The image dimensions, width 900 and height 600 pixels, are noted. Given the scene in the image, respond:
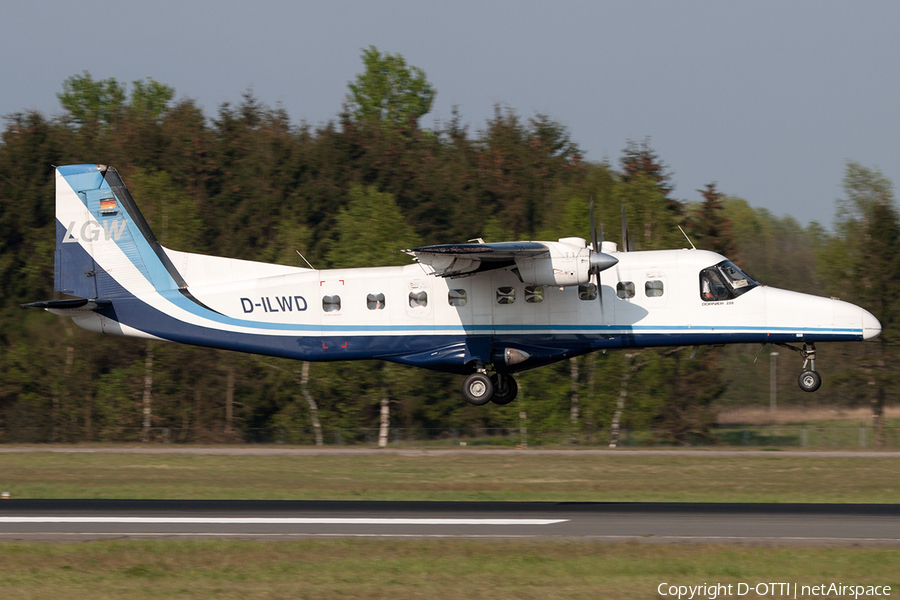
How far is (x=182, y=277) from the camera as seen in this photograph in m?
21.0

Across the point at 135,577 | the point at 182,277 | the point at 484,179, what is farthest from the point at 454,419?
the point at 135,577

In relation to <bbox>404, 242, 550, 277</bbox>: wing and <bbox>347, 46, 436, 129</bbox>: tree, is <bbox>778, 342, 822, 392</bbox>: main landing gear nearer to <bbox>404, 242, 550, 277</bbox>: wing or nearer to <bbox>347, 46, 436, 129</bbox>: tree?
<bbox>404, 242, 550, 277</bbox>: wing

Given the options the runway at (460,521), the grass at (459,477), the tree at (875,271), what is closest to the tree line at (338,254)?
the tree at (875,271)

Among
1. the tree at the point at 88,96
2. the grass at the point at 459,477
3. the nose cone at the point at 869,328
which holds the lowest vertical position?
the grass at the point at 459,477

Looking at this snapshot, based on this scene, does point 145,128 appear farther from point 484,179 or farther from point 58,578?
point 58,578

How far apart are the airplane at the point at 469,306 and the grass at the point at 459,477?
7.77 feet

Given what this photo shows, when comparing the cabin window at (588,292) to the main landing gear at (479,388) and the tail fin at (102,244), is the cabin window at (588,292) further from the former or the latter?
the tail fin at (102,244)

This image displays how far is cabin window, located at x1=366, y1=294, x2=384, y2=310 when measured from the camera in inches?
782

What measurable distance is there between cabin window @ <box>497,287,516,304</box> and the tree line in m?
16.6

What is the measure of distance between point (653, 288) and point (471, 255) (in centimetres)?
379

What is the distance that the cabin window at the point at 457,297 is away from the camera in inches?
766

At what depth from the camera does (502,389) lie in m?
20.4

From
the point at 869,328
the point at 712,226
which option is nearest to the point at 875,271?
the point at 712,226

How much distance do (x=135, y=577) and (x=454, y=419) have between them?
27104mm
